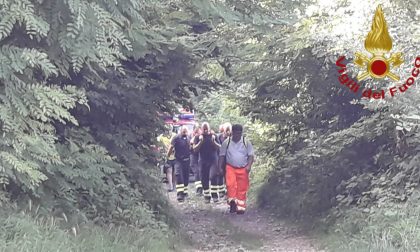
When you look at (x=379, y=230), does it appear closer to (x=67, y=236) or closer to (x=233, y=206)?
(x=67, y=236)

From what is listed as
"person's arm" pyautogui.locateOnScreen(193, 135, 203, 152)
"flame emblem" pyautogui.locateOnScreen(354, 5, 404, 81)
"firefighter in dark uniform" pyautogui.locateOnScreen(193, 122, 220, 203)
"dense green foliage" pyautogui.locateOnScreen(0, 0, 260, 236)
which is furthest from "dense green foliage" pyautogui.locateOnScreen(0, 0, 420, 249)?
"person's arm" pyautogui.locateOnScreen(193, 135, 203, 152)

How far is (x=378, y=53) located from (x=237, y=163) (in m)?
4.97

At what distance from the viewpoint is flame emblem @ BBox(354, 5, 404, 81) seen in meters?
10.4

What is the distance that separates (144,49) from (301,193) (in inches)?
243

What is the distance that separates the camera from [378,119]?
11875mm

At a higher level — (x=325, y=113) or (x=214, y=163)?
(x=325, y=113)

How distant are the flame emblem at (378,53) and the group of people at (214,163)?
15.0 feet

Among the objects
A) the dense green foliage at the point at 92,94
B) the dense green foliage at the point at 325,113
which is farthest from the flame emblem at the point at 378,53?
the dense green foliage at the point at 92,94

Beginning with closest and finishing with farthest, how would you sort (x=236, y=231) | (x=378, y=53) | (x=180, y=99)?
(x=378, y=53) → (x=236, y=231) → (x=180, y=99)

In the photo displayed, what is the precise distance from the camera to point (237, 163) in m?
Answer: 15.0

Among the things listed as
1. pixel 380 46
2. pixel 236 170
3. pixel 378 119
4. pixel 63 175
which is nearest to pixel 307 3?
pixel 380 46

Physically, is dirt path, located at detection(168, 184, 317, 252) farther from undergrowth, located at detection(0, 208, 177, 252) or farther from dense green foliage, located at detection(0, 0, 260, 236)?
undergrowth, located at detection(0, 208, 177, 252)

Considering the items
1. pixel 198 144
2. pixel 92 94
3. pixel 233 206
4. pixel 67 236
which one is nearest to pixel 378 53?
pixel 92 94

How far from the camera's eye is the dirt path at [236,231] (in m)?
12.2
